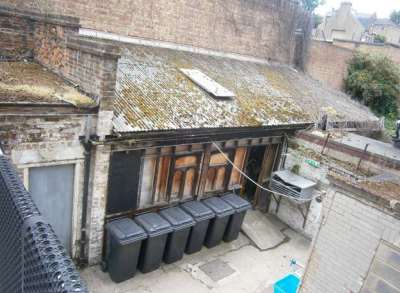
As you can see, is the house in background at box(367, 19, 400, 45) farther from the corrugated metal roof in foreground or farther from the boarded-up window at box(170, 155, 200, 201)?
the boarded-up window at box(170, 155, 200, 201)

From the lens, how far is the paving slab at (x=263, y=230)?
9953 millimetres

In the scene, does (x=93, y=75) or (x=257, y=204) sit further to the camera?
(x=257, y=204)

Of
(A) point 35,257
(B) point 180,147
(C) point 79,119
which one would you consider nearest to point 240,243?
(B) point 180,147

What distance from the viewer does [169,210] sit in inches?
331

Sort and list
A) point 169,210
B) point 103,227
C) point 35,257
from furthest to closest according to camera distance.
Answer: point 169,210, point 103,227, point 35,257

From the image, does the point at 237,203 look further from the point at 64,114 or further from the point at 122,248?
the point at 64,114

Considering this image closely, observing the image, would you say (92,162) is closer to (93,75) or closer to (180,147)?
(93,75)

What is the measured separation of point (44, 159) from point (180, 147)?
3348mm

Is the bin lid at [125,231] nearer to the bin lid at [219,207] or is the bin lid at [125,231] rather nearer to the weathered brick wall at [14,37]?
the bin lid at [219,207]

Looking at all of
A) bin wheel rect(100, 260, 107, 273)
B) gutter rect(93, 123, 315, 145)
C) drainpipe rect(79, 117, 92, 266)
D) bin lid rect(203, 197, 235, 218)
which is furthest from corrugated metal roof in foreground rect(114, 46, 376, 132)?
bin wheel rect(100, 260, 107, 273)

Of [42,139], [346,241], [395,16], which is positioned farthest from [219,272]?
[395,16]

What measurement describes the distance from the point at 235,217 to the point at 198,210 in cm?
126

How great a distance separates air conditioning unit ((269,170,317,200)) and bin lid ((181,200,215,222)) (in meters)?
2.79

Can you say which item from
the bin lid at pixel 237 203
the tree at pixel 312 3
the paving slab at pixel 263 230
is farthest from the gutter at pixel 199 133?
the tree at pixel 312 3
